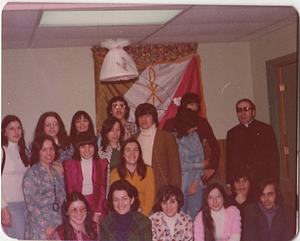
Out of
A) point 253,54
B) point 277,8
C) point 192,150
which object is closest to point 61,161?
point 192,150

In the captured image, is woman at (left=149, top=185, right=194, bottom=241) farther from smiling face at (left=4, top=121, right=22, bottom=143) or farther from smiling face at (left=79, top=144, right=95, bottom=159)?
smiling face at (left=4, top=121, right=22, bottom=143)

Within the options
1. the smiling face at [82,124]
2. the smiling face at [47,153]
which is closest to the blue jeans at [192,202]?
the smiling face at [82,124]

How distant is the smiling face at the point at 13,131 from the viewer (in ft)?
5.18

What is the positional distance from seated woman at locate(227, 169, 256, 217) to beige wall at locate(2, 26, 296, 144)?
22 cm

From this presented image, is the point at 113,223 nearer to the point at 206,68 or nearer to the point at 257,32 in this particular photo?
the point at 206,68

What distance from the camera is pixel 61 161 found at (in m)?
1.63

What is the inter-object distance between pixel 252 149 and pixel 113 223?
785 mm

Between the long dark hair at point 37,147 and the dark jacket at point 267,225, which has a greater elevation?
the long dark hair at point 37,147

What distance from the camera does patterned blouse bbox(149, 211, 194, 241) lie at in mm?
1627

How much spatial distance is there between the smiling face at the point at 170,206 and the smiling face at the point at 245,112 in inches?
20.6

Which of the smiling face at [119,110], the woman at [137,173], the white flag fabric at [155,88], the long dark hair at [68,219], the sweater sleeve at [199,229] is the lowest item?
the sweater sleeve at [199,229]

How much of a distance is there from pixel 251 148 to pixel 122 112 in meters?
0.68

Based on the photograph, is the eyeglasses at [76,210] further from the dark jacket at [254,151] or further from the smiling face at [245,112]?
the smiling face at [245,112]

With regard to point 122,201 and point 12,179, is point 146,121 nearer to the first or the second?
point 122,201
